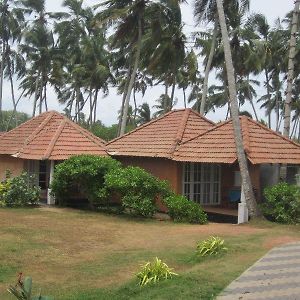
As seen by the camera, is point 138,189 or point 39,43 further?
point 39,43

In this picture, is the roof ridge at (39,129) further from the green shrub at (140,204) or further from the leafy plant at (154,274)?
the leafy plant at (154,274)

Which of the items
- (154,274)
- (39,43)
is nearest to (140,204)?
(154,274)

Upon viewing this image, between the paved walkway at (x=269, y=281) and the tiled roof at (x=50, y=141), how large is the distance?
1118 cm

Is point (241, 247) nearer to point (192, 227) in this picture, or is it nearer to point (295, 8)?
point (192, 227)

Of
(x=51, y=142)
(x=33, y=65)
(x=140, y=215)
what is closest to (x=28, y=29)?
(x=33, y=65)

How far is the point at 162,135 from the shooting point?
62.1ft

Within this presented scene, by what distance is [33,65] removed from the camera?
126 ft

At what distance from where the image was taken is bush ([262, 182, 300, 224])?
14.4m

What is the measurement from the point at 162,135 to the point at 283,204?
587cm

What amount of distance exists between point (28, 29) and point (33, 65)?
2.91 meters

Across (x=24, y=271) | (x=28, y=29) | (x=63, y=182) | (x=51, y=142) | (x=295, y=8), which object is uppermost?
(x=28, y=29)

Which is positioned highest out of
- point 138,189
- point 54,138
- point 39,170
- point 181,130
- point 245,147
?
point 181,130

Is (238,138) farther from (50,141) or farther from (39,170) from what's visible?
(39,170)

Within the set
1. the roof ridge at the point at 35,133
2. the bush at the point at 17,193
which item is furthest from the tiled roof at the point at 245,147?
the roof ridge at the point at 35,133
